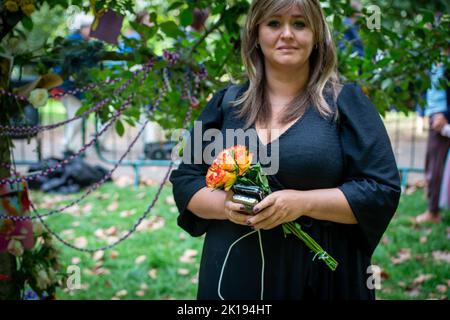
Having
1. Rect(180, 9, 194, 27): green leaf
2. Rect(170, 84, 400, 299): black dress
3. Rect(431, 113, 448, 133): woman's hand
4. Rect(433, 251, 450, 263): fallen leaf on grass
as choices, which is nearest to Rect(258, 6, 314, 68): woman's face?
Rect(170, 84, 400, 299): black dress

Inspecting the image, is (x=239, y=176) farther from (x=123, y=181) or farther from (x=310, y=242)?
(x=123, y=181)

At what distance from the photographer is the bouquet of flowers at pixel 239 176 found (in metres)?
1.82

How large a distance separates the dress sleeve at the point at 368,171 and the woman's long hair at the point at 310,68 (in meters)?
0.11

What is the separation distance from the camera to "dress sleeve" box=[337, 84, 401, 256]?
1.92 meters

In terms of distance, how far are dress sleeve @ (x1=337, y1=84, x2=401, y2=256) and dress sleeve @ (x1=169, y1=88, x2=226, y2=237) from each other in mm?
492

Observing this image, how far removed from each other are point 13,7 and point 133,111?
84 centimetres

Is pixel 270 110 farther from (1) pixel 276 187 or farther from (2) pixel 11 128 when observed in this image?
(2) pixel 11 128

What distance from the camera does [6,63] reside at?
281 centimetres

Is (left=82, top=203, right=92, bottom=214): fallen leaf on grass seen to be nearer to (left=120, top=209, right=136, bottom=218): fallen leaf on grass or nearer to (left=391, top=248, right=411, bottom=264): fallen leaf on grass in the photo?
(left=120, top=209, right=136, bottom=218): fallen leaf on grass

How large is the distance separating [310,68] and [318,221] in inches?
22.9

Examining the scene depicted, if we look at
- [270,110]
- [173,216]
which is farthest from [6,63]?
[173,216]

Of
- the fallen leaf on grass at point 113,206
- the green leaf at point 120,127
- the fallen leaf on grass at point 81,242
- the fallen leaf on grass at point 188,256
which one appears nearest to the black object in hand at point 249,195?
the green leaf at point 120,127

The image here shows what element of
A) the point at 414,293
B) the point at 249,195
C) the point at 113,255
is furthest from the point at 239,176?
the point at 113,255

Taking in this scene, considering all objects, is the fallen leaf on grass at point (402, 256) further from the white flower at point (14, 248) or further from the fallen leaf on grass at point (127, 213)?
the white flower at point (14, 248)
